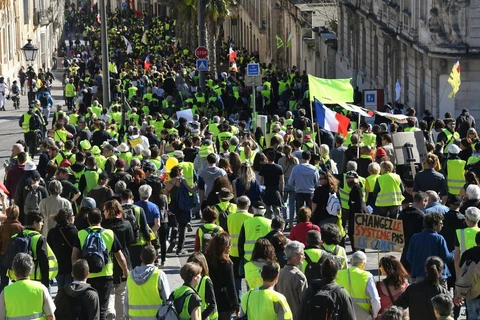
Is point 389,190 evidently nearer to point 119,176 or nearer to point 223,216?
point 223,216

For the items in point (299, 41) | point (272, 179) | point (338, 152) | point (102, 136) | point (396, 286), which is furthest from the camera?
point (299, 41)

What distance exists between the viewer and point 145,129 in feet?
91.7

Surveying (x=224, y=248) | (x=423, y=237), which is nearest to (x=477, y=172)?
(x=423, y=237)

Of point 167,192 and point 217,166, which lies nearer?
point 167,192

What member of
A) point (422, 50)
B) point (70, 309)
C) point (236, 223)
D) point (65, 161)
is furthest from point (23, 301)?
point (422, 50)

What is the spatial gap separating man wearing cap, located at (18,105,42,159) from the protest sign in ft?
55.1

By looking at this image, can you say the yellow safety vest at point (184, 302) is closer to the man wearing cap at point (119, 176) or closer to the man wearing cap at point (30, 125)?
the man wearing cap at point (119, 176)

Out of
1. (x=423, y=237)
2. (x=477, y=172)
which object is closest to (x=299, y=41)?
(x=477, y=172)

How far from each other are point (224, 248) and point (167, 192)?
5.75 meters

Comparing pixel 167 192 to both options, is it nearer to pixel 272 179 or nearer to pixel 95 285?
pixel 272 179

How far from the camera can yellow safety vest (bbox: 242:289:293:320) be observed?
12336 mm

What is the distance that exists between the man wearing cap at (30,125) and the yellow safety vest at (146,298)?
1835 centimetres

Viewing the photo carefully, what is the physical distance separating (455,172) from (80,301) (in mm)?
8879

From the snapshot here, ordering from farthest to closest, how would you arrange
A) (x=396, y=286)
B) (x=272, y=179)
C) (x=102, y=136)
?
(x=102, y=136) → (x=272, y=179) → (x=396, y=286)
